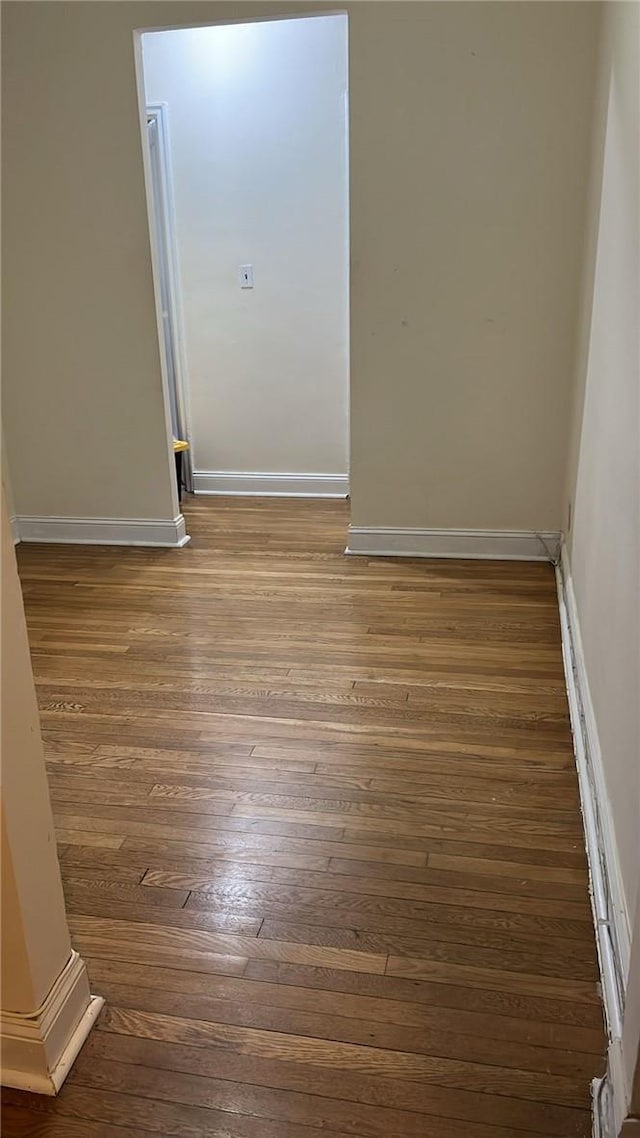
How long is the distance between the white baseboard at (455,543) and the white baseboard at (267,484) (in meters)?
1.03

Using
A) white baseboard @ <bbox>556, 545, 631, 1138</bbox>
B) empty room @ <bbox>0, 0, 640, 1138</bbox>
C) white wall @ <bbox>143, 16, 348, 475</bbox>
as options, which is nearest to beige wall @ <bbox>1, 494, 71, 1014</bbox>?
empty room @ <bbox>0, 0, 640, 1138</bbox>

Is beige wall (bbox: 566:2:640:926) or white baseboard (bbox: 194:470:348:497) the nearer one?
beige wall (bbox: 566:2:640:926)

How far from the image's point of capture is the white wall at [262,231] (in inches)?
166

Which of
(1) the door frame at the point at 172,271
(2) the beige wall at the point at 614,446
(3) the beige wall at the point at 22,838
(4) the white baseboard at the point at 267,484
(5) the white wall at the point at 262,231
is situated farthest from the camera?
(4) the white baseboard at the point at 267,484

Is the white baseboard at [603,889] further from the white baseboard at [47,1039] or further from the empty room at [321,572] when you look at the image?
the white baseboard at [47,1039]

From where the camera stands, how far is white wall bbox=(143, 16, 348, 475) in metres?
4.23

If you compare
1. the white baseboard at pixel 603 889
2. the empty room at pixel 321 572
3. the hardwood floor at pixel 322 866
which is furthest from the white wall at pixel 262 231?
the white baseboard at pixel 603 889

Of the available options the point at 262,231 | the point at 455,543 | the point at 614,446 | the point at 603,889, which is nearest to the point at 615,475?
the point at 614,446

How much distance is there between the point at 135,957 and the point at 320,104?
4031 millimetres

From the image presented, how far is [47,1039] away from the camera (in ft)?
4.50

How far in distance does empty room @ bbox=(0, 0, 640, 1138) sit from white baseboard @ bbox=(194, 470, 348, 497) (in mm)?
19

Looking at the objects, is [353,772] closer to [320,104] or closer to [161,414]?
[161,414]

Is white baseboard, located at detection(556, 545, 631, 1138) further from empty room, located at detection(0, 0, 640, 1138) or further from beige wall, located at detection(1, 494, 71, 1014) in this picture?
beige wall, located at detection(1, 494, 71, 1014)

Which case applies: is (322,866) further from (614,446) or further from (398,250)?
(398,250)
